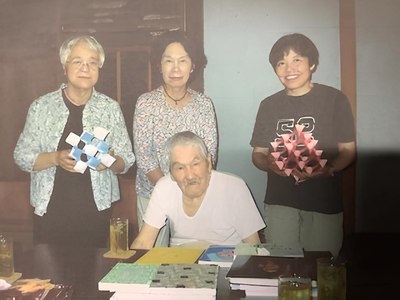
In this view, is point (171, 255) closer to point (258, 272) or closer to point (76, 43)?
point (258, 272)

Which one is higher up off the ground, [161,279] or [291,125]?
[291,125]

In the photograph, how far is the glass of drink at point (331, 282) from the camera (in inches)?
70.2

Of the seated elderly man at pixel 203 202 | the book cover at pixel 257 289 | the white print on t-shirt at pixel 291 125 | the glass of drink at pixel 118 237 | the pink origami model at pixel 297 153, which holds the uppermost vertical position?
the white print on t-shirt at pixel 291 125

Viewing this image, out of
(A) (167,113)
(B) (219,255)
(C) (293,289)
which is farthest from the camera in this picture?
(A) (167,113)

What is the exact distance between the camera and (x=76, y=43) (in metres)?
2.11

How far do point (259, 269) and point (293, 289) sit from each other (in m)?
0.17

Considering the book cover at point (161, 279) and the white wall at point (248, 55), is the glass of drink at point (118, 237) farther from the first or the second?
the white wall at point (248, 55)

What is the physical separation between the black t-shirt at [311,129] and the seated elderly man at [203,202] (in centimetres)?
11

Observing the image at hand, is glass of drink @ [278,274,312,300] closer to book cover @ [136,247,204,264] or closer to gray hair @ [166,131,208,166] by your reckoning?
book cover @ [136,247,204,264]

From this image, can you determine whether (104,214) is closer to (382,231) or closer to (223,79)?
(223,79)

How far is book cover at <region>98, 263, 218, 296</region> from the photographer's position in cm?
180

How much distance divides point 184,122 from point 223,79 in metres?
0.22

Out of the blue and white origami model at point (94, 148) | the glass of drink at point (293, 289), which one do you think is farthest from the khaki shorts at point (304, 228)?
the blue and white origami model at point (94, 148)

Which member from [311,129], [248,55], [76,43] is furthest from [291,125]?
[76,43]
